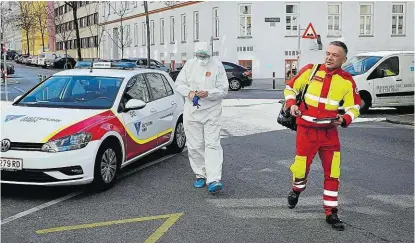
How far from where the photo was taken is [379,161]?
898 cm

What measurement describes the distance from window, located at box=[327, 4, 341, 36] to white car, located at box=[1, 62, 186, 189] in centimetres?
2805

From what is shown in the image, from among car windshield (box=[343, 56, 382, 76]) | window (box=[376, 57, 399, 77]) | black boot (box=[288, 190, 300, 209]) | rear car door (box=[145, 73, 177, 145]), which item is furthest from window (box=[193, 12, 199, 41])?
black boot (box=[288, 190, 300, 209])

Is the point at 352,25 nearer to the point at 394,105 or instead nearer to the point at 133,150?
the point at 394,105

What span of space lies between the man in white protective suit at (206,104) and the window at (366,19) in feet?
103

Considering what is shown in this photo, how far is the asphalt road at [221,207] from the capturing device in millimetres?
5129

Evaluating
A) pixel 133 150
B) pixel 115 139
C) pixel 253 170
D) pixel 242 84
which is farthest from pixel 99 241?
pixel 242 84

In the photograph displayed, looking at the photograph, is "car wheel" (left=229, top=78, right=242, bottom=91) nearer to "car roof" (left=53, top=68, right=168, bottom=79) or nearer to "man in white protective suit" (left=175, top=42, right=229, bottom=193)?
"car roof" (left=53, top=68, right=168, bottom=79)

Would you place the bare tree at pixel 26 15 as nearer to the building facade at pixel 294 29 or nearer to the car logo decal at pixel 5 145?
the building facade at pixel 294 29

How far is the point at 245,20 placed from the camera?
118 ft

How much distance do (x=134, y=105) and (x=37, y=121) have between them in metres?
1.36

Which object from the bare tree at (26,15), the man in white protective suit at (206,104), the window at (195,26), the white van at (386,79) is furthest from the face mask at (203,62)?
the bare tree at (26,15)

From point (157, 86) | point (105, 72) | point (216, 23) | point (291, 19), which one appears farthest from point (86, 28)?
point (105, 72)

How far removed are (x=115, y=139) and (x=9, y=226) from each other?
203 cm

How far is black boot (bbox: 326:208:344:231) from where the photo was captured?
5301mm
